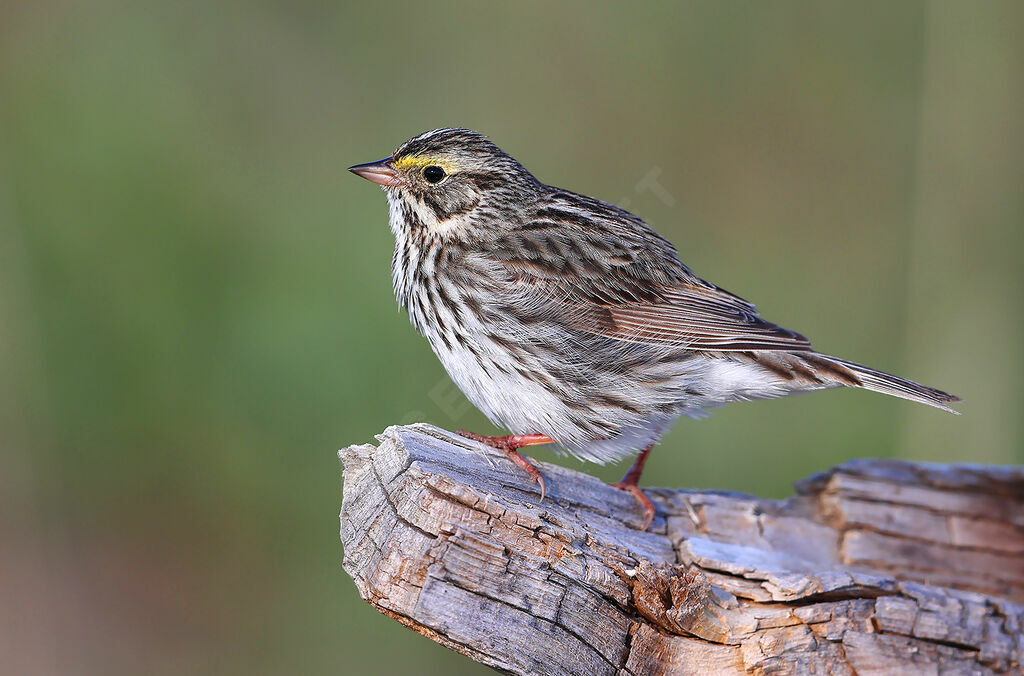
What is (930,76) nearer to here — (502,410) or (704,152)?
(704,152)

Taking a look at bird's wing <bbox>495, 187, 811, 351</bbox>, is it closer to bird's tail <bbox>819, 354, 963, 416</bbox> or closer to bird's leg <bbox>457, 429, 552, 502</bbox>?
bird's tail <bbox>819, 354, 963, 416</bbox>

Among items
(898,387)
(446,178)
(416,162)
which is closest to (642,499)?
(898,387)

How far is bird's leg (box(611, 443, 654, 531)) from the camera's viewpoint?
4.24 m

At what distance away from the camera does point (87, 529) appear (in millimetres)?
5383

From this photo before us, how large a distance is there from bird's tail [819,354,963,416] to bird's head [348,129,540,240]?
1.76 metres

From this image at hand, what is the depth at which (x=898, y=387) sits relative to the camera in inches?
159

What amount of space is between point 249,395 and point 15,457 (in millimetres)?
1257

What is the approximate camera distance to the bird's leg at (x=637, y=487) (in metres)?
4.24

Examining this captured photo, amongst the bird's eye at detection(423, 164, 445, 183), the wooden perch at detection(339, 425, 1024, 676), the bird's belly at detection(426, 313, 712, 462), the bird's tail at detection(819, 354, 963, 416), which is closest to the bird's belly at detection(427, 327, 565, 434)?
the bird's belly at detection(426, 313, 712, 462)

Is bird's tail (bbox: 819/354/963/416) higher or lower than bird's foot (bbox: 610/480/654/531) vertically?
higher

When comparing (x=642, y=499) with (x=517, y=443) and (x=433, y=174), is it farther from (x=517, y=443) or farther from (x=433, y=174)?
(x=433, y=174)

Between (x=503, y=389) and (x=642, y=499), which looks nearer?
(x=503, y=389)

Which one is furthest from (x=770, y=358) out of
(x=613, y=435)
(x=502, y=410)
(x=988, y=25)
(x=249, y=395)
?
(x=988, y=25)

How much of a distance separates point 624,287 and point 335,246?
2.47m
